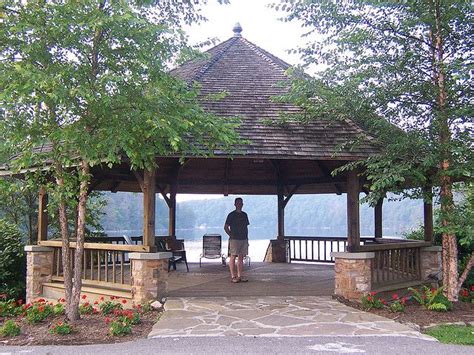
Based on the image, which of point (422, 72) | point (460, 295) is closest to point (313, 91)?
point (422, 72)

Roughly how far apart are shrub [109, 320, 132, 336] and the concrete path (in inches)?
12.7

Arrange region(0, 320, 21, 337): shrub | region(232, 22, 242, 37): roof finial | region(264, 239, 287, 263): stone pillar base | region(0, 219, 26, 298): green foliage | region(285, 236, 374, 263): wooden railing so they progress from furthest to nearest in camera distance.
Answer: region(264, 239, 287, 263): stone pillar base → region(285, 236, 374, 263): wooden railing → region(232, 22, 242, 37): roof finial → region(0, 219, 26, 298): green foliage → region(0, 320, 21, 337): shrub

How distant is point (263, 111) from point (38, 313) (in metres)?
5.18

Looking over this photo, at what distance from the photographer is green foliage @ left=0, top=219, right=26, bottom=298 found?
34.9 ft

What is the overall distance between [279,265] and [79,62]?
8.07 m

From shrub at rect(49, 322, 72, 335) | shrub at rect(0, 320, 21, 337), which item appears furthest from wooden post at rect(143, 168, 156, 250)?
shrub at rect(0, 320, 21, 337)

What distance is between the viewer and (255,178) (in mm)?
13422

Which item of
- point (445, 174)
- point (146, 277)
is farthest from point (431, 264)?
point (146, 277)

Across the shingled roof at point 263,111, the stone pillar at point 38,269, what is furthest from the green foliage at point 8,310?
the shingled roof at point 263,111

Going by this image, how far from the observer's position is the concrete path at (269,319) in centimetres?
579

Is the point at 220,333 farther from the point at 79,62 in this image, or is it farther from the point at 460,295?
the point at 460,295

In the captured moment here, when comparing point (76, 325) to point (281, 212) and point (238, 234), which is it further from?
point (281, 212)

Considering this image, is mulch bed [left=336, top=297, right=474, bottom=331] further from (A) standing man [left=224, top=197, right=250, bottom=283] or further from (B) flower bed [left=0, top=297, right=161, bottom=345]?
(B) flower bed [left=0, top=297, right=161, bottom=345]

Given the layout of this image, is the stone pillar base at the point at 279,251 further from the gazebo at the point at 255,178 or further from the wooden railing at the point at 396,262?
the wooden railing at the point at 396,262
